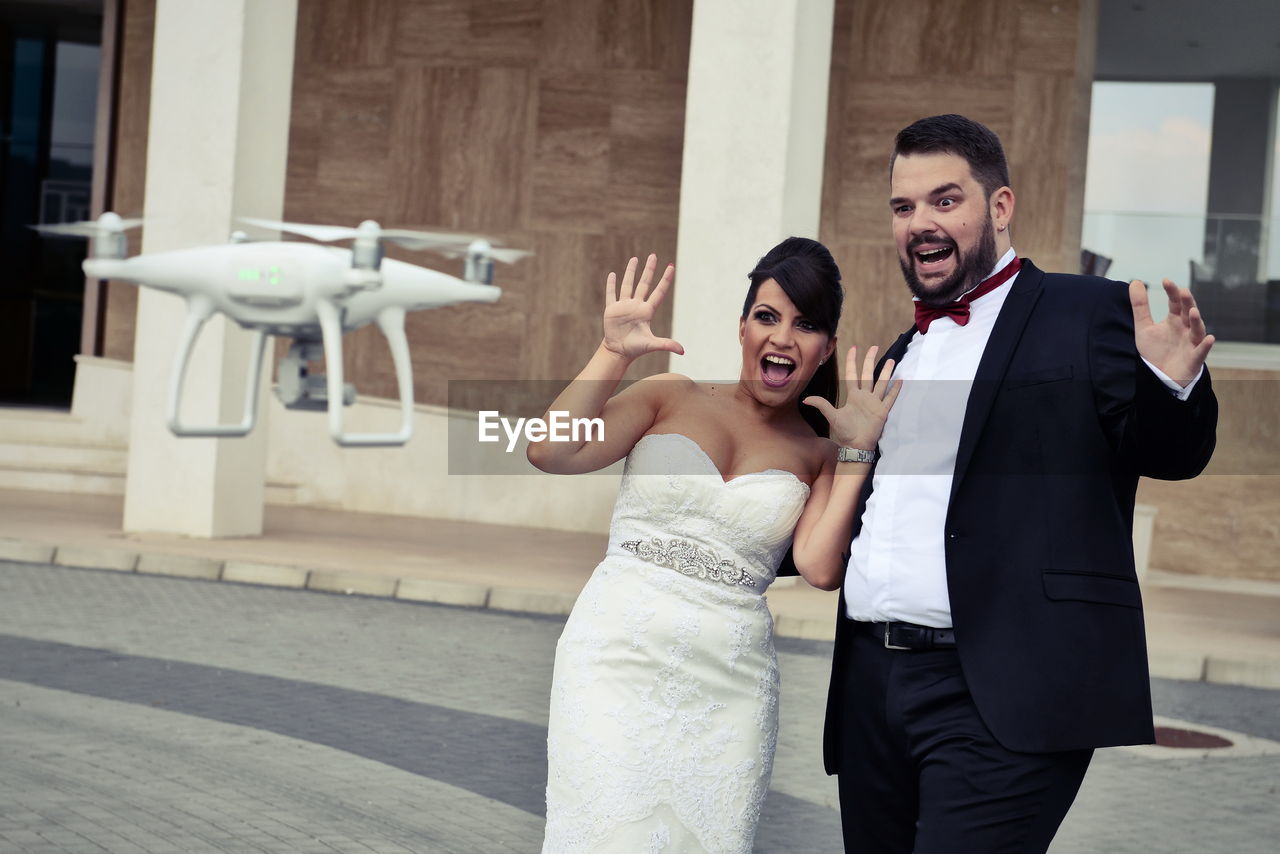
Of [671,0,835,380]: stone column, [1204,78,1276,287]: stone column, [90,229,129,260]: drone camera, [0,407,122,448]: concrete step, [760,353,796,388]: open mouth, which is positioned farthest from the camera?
[1204,78,1276,287]: stone column

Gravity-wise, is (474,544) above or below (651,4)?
below

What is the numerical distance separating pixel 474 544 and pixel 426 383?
13.2ft

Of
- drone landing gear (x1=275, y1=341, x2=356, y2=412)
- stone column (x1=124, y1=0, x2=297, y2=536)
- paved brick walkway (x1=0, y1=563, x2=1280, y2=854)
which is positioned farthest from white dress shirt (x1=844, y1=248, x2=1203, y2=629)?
stone column (x1=124, y1=0, x2=297, y2=536)

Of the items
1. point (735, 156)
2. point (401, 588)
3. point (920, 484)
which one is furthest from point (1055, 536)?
point (735, 156)

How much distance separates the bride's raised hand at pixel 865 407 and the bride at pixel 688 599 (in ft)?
0.68

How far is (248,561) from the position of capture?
1312 centimetres

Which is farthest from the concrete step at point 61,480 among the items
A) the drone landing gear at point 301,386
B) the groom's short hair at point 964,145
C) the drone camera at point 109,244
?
the groom's short hair at point 964,145

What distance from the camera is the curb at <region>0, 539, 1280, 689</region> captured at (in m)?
11.3

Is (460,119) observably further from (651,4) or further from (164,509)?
(164,509)

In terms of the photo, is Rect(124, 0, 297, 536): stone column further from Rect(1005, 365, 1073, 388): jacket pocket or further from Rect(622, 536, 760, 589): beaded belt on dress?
Rect(1005, 365, 1073, 388): jacket pocket

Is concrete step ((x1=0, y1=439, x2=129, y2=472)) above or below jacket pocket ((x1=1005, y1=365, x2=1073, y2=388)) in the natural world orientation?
below

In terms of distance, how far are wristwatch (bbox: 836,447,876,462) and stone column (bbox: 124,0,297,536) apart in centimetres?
1138

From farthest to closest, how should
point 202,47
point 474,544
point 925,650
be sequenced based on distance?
point 474,544, point 202,47, point 925,650

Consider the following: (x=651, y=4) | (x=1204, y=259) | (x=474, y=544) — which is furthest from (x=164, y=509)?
(x=1204, y=259)
